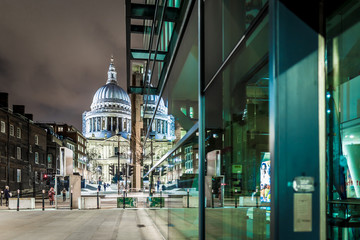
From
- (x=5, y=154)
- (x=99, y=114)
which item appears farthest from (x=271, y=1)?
(x=99, y=114)

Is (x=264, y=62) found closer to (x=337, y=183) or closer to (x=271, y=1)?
(x=271, y=1)

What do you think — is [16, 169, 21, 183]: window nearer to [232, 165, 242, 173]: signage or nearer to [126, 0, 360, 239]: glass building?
[126, 0, 360, 239]: glass building

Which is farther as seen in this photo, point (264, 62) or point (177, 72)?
point (177, 72)

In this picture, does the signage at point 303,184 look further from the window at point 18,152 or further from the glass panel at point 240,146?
the window at point 18,152

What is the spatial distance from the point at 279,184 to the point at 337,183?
104 inches

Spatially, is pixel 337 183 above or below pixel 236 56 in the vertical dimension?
below

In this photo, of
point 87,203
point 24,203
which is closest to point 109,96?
point 24,203

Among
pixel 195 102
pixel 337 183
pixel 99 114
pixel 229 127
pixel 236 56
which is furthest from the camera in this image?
pixel 99 114

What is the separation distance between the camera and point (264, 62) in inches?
101

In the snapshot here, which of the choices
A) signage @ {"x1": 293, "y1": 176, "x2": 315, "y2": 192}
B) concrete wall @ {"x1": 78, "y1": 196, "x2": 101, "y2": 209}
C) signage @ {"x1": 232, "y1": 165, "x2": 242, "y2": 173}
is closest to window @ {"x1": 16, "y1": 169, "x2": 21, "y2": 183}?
concrete wall @ {"x1": 78, "y1": 196, "x2": 101, "y2": 209}

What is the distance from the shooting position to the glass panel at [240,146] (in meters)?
2.76

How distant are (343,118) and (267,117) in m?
3.33

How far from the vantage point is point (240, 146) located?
304cm

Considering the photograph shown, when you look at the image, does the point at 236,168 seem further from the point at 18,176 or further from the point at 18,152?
the point at 18,152
